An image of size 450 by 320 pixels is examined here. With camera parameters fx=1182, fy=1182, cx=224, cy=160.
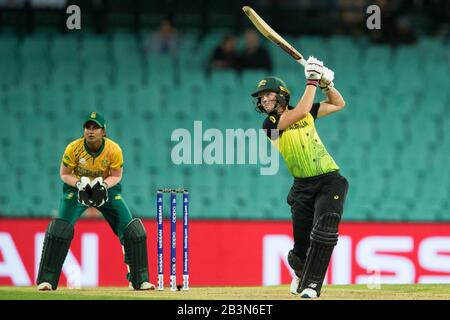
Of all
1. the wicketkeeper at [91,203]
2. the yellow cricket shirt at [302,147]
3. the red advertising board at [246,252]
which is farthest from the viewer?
the red advertising board at [246,252]

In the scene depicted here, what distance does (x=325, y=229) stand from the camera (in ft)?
30.9

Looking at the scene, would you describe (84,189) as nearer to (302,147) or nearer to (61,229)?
(61,229)

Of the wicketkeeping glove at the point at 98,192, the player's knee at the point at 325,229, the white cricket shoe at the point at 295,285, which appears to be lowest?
the white cricket shoe at the point at 295,285

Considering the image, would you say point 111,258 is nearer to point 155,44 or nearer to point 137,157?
point 137,157

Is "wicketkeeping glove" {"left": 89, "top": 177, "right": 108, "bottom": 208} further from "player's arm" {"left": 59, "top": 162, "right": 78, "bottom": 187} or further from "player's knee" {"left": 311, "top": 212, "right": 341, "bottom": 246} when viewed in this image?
"player's knee" {"left": 311, "top": 212, "right": 341, "bottom": 246}

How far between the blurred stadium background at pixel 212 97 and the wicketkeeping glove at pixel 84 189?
386cm

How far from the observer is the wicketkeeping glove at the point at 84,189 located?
1030 cm

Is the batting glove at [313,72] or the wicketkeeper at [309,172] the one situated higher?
the batting glove at [313,72]

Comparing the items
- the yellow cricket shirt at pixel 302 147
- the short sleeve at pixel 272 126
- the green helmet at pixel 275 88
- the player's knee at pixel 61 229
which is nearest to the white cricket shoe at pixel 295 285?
the yellow cricket shirt at pixel 302 147

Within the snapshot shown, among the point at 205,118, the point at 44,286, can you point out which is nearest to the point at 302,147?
the point at 44,286

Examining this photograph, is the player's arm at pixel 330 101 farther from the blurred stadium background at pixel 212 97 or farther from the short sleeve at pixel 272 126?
the blurred stadium background at pixel 212 97

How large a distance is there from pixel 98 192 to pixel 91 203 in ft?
0.44

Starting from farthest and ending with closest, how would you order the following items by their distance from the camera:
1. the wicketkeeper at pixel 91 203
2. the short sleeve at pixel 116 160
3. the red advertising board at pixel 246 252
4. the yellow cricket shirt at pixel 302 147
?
the red advertising board at pixel 246 252
the short sleeve at pixel 116 160
the wicketkeeper at pixel 91 203
the yellow cricket shirt at pixel 302 147

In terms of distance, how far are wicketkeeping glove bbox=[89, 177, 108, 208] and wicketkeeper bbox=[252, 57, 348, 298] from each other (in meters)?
1.62
